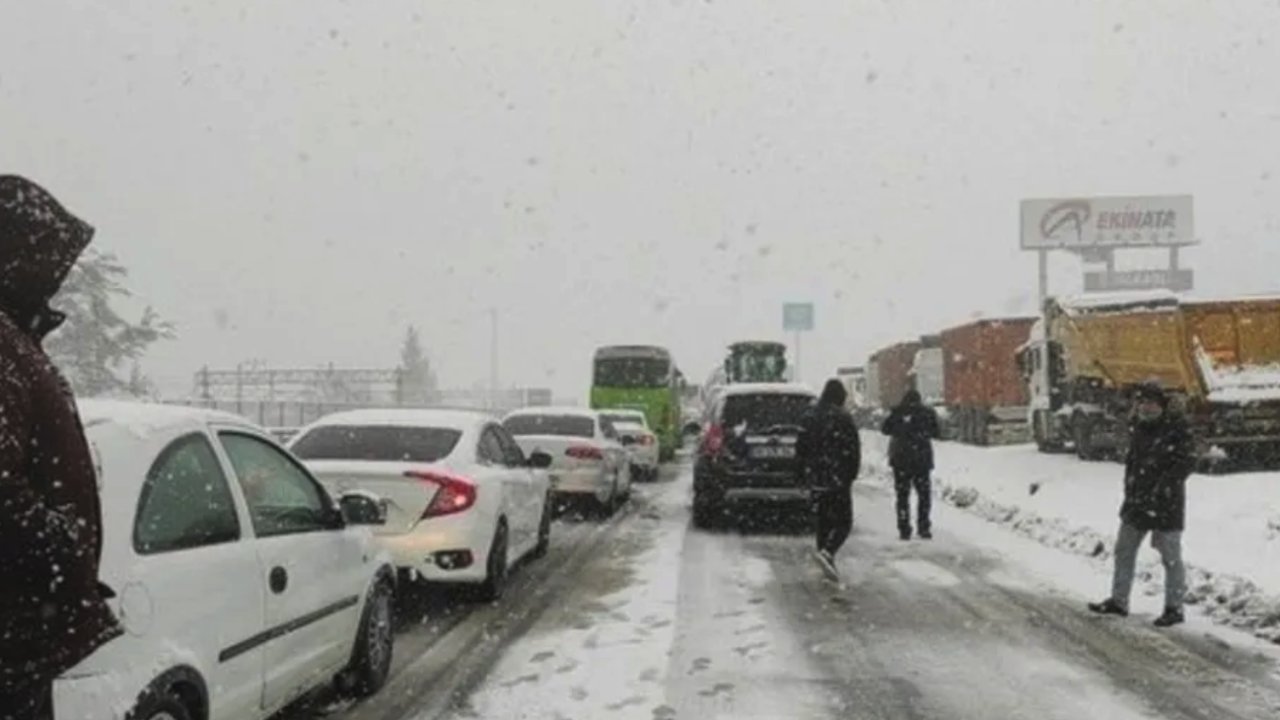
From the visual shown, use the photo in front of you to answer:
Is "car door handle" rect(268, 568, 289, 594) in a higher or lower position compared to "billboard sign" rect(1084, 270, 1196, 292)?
lower

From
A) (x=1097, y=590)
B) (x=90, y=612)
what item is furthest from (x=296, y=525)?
(x=1097, y=590)

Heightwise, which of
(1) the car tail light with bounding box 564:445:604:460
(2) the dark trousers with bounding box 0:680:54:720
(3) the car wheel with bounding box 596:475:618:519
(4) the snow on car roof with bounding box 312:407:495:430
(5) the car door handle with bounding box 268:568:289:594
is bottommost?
(3) the car wheel with bounding box 596:475:618:519

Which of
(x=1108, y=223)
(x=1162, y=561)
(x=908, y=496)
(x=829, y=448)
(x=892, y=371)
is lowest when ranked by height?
(x=1162, y=561)

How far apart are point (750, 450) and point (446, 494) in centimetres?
667

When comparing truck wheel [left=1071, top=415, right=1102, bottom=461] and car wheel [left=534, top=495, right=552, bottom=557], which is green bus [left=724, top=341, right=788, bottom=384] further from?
car wheel [left=534, top=495, right=552, bottom=557]

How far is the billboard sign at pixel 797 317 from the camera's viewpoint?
77375mm

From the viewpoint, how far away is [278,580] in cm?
539

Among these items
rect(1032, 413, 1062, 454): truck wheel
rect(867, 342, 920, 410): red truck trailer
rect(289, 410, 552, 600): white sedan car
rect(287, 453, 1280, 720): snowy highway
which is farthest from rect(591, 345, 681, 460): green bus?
rect(289, 410, 552, 600): white sedan car

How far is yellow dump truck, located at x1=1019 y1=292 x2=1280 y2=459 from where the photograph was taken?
2125 cm

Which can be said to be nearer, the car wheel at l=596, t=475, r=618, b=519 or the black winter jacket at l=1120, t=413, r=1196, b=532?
the black winter jacket at l=1120, t=413, r=1196, b=532

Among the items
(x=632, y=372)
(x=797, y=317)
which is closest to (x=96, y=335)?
(x=632, y=372)

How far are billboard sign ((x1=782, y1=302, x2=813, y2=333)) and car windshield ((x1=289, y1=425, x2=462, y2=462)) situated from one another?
6790 centimetres

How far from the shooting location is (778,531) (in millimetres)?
15844

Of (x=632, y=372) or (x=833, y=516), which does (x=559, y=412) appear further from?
(x=632, y=372)
